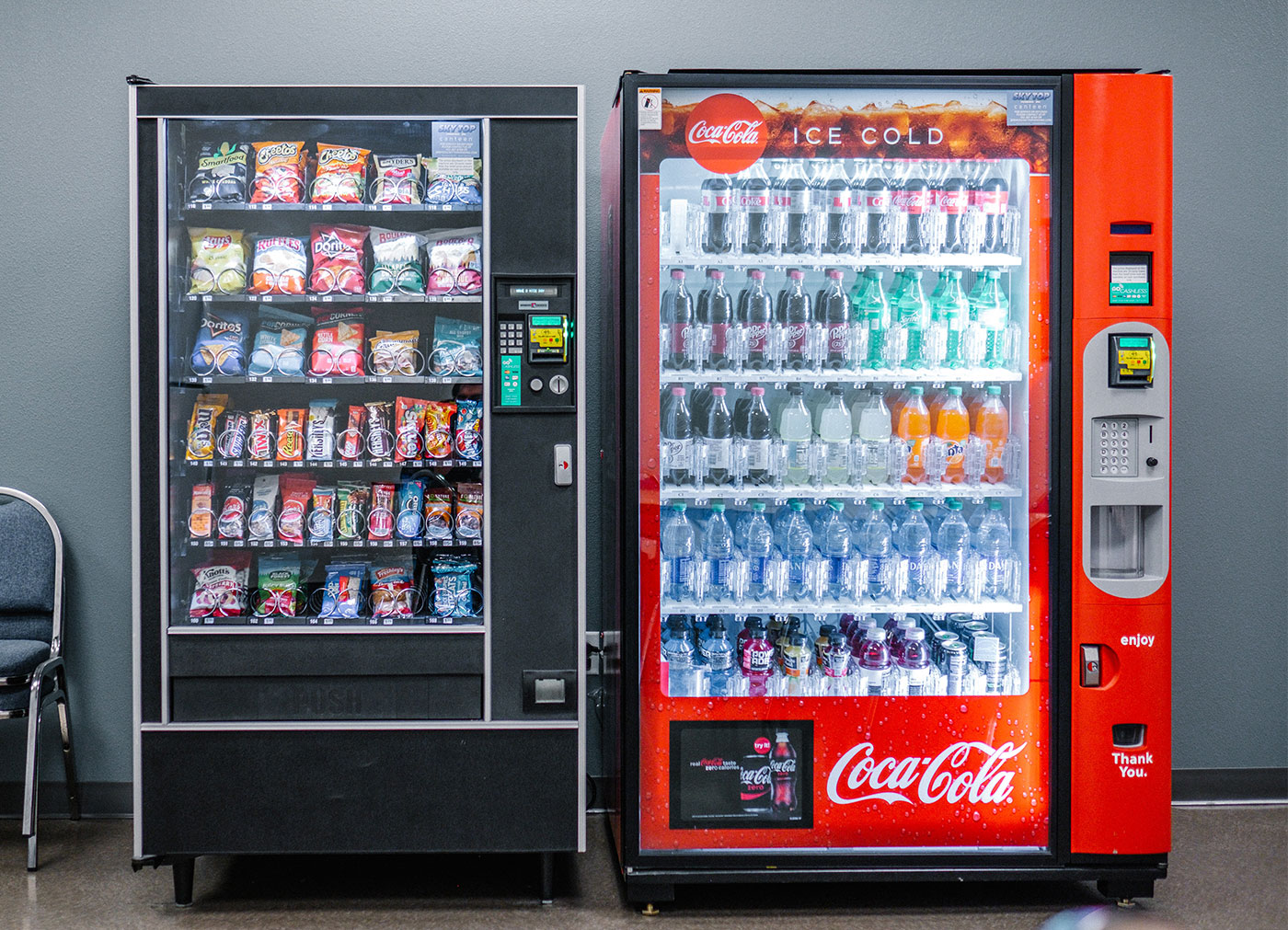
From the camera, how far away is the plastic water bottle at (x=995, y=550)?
268 cm

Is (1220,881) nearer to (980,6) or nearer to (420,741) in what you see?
(420,741)

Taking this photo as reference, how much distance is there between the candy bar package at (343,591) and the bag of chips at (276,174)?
107cm

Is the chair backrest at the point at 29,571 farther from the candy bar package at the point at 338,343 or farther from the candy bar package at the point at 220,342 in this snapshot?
the candy bar package at the point at 338,343

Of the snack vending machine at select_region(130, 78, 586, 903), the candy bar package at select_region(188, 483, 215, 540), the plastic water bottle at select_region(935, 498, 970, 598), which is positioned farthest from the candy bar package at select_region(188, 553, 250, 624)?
the plastic water bottle at select_region(935, 498, 970, 598)

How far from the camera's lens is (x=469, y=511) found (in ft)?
8.63

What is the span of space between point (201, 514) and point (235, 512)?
0.29 feet

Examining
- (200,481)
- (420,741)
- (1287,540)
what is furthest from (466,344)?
(1287,540)

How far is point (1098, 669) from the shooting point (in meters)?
2.53

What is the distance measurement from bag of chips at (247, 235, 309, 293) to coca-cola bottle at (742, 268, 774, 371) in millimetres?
1291

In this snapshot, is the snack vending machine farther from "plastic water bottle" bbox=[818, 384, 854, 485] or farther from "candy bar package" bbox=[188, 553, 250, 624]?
"plastic water bottle" bbox=[818, 384, 854, 485]

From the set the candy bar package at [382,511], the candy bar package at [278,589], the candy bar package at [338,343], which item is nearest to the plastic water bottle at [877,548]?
the candy bar package at [382,511]

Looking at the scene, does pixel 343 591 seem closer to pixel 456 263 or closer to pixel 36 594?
pixel 456 263

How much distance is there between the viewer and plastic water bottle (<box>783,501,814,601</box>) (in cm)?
270

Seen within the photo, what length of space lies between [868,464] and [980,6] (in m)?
1.84
